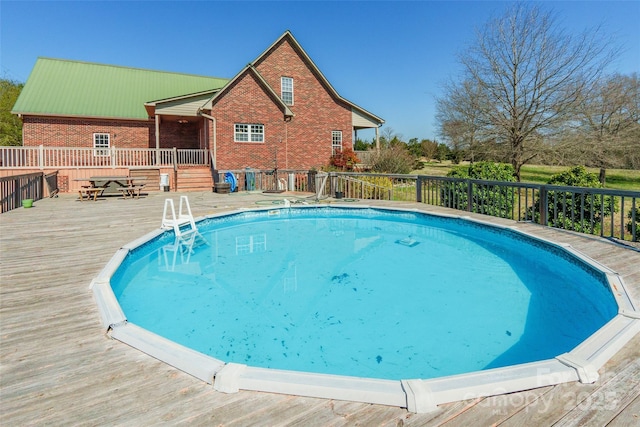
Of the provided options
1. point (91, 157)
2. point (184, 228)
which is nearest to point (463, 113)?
point (184, 228)

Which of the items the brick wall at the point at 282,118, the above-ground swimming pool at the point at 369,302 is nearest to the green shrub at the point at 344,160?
the brick wall at the point at 282,118

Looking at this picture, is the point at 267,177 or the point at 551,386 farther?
the point at 267,177

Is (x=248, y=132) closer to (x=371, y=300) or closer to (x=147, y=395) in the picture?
(x=371, y=300)

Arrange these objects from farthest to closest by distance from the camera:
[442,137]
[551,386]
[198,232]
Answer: [442,137]
[198,232]
[551,386]

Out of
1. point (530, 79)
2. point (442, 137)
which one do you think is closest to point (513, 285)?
point (530, 79)

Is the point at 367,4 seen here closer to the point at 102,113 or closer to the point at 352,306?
the point at 102,113

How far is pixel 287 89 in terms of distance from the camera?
21172mm

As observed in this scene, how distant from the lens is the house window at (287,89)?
2105cm

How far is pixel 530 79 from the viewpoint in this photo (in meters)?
16.9

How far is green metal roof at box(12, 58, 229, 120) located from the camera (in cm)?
1877

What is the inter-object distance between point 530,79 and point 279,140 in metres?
12.8

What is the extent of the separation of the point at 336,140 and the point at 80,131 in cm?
1444

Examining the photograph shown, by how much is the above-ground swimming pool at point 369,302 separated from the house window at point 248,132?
10722mm

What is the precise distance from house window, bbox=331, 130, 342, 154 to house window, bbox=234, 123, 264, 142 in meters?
4.99
